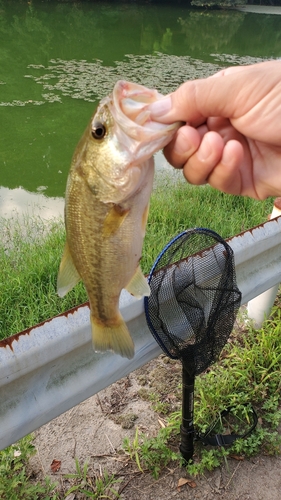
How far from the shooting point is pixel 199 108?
1.65m

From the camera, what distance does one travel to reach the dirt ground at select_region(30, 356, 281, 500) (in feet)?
8.09

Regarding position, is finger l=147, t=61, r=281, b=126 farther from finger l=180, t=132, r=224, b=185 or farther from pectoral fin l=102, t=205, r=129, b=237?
pectoral fin l=102, t=205, r=129, b=237

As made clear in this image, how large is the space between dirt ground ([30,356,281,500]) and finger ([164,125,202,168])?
5.80ft

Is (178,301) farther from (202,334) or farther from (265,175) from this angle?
(265,175)

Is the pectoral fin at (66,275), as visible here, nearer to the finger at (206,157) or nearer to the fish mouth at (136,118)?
the fish mouth at (136,118)

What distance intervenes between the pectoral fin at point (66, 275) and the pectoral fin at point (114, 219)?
24 centimetres

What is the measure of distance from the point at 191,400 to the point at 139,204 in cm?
139

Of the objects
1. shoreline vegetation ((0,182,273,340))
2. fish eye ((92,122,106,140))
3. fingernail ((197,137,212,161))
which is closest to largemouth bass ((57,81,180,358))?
fish eye ((92,122,106,140))

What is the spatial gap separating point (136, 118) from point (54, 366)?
1.06m

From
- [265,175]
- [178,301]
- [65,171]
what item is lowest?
[65,171]

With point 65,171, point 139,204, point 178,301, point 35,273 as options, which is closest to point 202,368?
point 178,301

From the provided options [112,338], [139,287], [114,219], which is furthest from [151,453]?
[114,219]

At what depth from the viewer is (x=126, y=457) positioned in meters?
2.60

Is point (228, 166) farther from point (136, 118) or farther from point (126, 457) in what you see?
point (126, 457)
